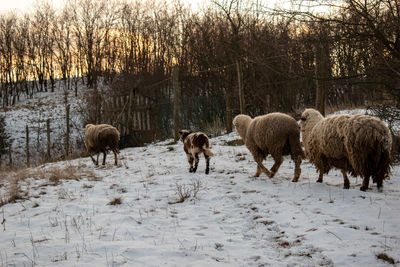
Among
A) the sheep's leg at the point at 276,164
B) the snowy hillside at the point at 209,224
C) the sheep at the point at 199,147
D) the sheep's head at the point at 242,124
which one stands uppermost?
the sheep's head at the point at 242,124

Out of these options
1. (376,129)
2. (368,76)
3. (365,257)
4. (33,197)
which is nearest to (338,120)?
(376,129)

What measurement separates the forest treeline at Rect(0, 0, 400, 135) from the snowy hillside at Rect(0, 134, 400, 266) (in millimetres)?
1663

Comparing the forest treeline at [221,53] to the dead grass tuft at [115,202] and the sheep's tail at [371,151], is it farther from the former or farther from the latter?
the dead grass tuft at [115,202]

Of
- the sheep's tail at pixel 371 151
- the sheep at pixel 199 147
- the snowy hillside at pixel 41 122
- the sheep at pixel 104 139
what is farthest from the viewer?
the snowy hillside at pixel 41 122

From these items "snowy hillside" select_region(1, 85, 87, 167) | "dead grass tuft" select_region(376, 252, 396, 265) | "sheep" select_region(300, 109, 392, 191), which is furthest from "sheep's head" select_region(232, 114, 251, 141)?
"snowy hillside" select_region(1, 85, 87, 167)

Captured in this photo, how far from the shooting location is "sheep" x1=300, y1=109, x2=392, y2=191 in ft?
14.8

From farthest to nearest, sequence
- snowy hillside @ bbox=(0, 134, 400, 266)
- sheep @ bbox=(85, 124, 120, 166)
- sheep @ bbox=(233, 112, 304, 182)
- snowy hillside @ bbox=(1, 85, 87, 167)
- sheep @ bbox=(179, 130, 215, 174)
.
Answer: snowy hillside @ bbox=(1, 85, 87, 167)
sheep @ bbox=(85, 124, 120, 166)
sheep @ bbox=(179, 130, 215, 174)
sheep @ bbox=(233, 112, 304, 182)
snowy hillside @ bbox=(0, 134, 400, 266)

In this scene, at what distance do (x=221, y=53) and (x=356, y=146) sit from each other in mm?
16554

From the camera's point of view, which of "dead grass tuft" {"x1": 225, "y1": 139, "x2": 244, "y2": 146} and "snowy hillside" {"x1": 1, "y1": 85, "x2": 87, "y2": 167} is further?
"snowy hillside" {"x1": 1, "y1": 85, "x2": 87, "y2": 167}

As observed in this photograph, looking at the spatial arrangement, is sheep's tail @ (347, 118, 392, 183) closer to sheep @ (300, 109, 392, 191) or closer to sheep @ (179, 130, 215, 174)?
sheep @ (300, 109, 392, 191)

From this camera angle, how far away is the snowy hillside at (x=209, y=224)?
295cm

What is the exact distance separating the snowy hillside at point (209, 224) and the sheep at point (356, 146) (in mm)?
337

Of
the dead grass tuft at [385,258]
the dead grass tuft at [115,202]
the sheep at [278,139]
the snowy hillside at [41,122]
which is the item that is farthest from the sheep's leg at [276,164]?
the snowy hillside at [41,122]

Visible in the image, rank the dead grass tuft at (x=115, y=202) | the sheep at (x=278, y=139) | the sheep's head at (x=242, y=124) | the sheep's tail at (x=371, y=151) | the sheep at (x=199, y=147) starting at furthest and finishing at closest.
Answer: the sheep's head at (x=242, y=124) < the sheep at (x=199, y=147) < the sheep at (x=278, y=139) < the dead grass tuft at (x=115, y=202) < the sheep's tail at (x=371, y=151)
